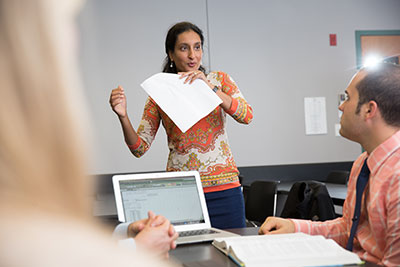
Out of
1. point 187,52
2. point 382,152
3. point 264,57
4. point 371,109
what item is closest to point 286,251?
point 382,152

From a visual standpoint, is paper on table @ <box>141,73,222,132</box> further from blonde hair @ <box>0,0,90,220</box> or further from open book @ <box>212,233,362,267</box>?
blonde hair @ <box>0,0,90,220</box>

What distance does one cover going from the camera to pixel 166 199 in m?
1.94

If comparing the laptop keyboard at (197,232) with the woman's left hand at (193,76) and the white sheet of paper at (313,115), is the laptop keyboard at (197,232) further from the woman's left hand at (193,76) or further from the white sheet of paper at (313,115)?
the white sheet of paper at (313,115)

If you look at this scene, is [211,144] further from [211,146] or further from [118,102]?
[118,102]

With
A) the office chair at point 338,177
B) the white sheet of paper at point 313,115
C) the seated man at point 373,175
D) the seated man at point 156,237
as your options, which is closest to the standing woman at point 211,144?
the seated man at point 373,175

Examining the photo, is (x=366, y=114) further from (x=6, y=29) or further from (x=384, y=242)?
(x=6, y=29)

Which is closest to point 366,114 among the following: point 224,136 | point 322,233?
point 322,233

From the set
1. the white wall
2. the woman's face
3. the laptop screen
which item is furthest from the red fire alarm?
the laptop screen

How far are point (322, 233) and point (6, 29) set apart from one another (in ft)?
4.91

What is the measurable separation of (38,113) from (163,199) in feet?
4.99

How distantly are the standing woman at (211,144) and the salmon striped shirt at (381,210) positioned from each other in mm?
592

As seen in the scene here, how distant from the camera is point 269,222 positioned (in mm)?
1697

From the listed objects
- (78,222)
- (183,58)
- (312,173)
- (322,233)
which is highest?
(183,58)

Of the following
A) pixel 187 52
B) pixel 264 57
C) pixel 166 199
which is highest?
pixel 264 57
